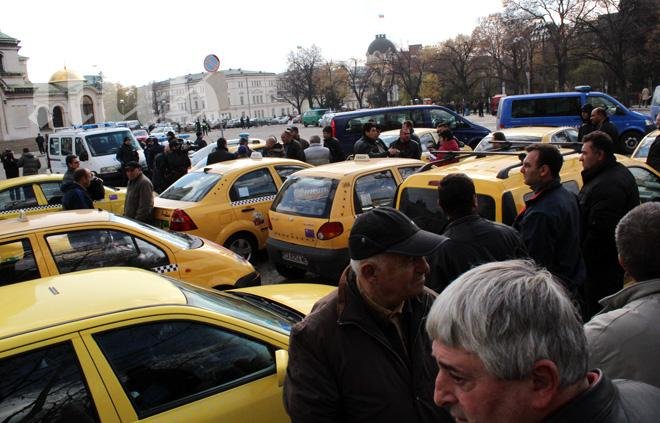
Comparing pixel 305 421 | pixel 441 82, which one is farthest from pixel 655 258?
pixel 441 82

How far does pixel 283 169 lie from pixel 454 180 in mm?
5504

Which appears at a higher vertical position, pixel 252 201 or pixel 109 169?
pixel 109 169

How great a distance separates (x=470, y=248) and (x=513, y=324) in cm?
210

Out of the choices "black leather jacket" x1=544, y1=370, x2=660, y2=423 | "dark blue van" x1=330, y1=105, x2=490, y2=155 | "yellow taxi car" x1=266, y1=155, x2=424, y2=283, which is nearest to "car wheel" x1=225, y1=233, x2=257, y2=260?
"yellow taxi car" x1=266, y1=155, x2=424, y2=283

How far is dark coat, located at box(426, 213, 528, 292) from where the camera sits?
10.7ft

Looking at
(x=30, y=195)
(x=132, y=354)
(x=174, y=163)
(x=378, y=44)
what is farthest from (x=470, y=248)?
(x=378, y=44)

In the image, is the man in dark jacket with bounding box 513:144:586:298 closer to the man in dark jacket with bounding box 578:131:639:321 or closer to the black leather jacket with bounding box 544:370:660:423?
the man in dark jacket with bounding box 578:131:639:321

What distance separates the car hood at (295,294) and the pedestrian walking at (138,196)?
3979mm

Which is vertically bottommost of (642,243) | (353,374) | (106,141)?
(353,374)

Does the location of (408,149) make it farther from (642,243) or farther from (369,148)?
(642,243)

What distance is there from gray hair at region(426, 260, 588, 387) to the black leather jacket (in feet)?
0.16

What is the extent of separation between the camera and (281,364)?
2734mm

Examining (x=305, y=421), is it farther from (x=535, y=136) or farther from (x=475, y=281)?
(x=535, y=136)

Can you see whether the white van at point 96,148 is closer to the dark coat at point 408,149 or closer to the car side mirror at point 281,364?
the dark coat at point 408,149
